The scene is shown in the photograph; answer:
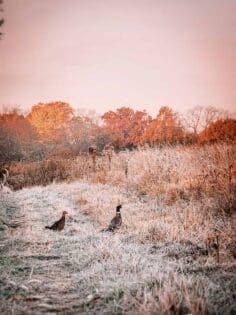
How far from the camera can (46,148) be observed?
29703 mm

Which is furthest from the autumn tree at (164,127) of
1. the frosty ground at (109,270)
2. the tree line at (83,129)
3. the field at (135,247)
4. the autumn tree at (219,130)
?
the frosty ground at (109,270)

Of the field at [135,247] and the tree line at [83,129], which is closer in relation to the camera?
the field at [135,247]

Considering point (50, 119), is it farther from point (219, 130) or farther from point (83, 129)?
point (219, 130)

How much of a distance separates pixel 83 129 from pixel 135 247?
25.6 meters

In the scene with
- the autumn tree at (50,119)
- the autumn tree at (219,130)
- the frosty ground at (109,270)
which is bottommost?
the frosty ground at (109,270)

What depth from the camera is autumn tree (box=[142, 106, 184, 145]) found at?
29531 millimetres

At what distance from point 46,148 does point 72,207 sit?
21.7m

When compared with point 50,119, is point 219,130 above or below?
below

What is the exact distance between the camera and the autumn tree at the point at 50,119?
104 feet

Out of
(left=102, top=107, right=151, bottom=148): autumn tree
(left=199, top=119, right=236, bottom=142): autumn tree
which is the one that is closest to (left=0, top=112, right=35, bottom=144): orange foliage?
(left=102, top=107, right=151, bottom=148): autumn tree

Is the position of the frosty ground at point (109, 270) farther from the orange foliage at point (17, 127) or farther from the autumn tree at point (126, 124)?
the autumn tree at point (126, 124)

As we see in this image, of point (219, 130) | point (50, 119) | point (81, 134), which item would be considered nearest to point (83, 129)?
point (81, 134)

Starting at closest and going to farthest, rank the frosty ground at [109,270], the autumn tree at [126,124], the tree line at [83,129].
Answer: the frosty ground at [109,270], the tree line at [83,129], the autumn tree at [126,124]

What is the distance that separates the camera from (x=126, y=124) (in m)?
37.8
